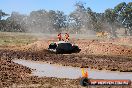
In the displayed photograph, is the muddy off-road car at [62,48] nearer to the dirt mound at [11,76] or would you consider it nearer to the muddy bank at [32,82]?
the dirt mound at [11,76]

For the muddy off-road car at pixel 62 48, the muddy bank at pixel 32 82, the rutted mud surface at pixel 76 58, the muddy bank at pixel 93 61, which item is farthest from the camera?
the muddy off-road car at pixel 62 48

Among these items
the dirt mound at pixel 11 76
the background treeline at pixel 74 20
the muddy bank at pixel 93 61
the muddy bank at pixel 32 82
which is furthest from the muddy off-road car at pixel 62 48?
the background treeline at pixel 74 20

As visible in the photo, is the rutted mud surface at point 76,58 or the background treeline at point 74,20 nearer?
the rutted mud surface at point 76,58

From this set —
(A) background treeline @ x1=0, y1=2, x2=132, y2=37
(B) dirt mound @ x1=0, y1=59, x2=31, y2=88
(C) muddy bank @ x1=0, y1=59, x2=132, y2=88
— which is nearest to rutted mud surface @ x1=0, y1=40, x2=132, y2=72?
(B) dirt mound @ x1=0, y1=59, x2=31, y2=88

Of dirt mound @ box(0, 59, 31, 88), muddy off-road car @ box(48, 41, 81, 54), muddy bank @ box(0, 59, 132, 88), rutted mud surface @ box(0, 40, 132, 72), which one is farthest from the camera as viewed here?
muddy off-road car @ box(48, 41, 81, 54)

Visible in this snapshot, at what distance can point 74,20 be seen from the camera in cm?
13600

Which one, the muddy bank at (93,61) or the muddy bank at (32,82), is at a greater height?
the muddy bank at (32,82)

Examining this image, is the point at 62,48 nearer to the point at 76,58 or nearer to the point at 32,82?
the point at 76,58

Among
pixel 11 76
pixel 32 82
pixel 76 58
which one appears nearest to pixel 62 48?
pixel 76 58

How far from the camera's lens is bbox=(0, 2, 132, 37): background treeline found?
11606 centimetres

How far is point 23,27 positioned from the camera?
5531 inches

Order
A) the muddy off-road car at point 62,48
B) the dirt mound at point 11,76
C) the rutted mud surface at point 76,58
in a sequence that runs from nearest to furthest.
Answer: the dirt mound at point 11,76
the rutted mud surface at point 76,58
the muddy off-road car at point 62,48

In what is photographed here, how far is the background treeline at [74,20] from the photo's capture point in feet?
381

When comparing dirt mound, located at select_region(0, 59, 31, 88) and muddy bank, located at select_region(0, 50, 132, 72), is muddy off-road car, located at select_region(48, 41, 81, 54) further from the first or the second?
dirt mound, located at select_region(0, 59, 31, 88)
